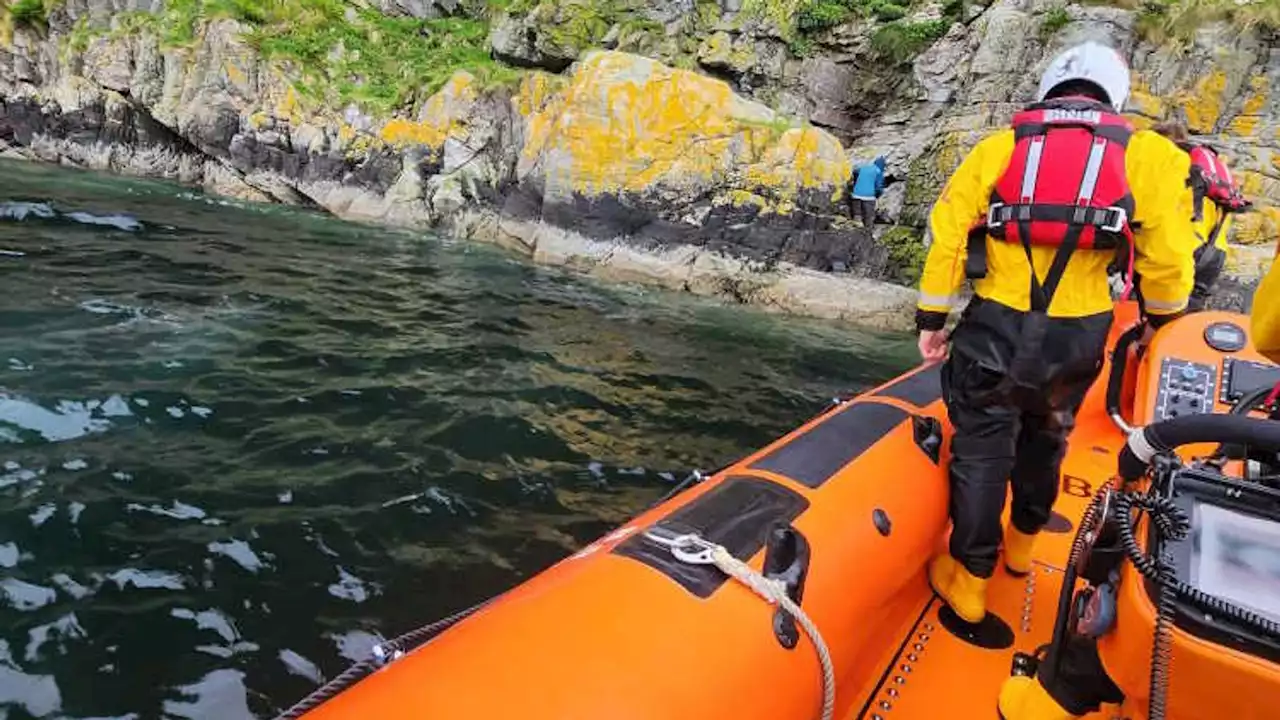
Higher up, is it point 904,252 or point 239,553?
point 904,252

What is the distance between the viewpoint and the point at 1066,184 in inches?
80.3

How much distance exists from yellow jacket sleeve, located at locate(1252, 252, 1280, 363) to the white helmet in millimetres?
1107

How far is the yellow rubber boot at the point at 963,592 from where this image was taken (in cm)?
238

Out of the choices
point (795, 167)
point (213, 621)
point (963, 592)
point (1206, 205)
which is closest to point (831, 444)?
point (963, 592)

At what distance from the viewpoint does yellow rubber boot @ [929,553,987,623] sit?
2.38m

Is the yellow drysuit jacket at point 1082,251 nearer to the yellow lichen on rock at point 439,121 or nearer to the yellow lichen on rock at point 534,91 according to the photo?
the yellow lichen on rock at point 534,91

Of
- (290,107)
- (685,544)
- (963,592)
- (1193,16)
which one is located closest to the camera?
(685,544)

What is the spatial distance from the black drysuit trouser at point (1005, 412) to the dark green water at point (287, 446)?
170 centimetres

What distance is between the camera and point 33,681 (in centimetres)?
211

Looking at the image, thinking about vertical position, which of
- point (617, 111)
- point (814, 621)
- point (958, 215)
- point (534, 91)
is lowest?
point (814, 621)

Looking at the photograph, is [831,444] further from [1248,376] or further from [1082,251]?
[1248,376]

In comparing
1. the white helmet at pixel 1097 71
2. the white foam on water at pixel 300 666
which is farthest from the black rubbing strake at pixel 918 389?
the white foam on water at pixel 300 666

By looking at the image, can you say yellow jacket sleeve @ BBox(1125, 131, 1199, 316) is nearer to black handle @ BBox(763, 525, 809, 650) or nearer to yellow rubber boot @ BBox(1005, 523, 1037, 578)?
yellow rubber boot @ BBox(1005, 523, 1037, 578)

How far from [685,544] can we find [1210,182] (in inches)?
160
